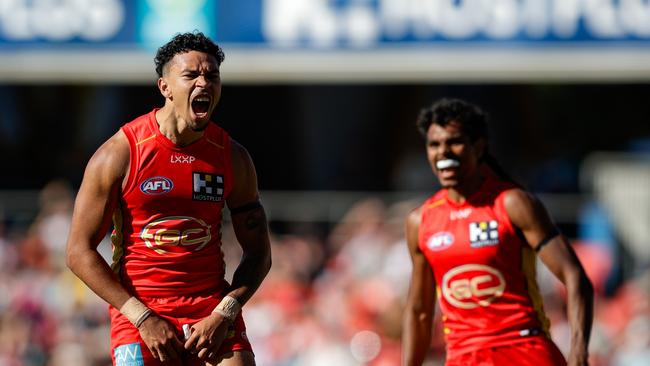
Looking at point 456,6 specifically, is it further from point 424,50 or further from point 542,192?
point 542,192

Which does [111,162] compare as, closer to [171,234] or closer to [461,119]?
[171,234]

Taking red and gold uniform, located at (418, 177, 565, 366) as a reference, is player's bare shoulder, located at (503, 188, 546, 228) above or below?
above

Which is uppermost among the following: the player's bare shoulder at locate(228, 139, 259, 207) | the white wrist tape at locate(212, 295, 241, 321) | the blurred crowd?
the player's bare shoulder at locate(228, 139, 259, 207)

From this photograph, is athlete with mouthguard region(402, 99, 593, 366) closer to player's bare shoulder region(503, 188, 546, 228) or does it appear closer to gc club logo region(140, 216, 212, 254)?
player's bare shoulder region(503, 188, 546, 228)

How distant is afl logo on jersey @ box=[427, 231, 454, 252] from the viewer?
7504 mm

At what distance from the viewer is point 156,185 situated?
648 cm

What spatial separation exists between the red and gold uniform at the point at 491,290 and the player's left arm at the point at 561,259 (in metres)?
0.09

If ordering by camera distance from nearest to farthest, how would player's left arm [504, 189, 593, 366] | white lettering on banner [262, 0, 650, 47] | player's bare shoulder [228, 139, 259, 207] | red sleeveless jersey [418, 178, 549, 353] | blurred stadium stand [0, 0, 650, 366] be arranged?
1. player's bare shoulder [228, 139, 259, 207]
2. player's left arm [504, 189, 593, 366]
3. red sleeveless jersey [418, 178, 549, 353]
4. blurred stadium stand [0, 0, 650, 366]
5. white lettering on banner [262, 0, 650, 47]

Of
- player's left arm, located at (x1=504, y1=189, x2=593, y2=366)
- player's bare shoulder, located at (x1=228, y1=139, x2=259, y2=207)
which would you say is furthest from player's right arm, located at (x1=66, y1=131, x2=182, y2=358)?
player's left arm, located at (x1=504, y1=189, x2=593, y2=366)

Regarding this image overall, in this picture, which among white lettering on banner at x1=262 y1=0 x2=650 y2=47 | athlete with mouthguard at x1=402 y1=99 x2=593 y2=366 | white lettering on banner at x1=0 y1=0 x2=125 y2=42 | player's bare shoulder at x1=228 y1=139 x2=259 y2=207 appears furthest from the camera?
white lettering on banner at x1=0 y1=0 x2=125 y2=42

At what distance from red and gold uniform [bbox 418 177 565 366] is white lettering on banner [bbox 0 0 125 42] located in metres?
10.7

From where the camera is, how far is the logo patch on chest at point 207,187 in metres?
6.55

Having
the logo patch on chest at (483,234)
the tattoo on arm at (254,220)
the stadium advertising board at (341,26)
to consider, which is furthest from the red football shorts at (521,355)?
the stadium advertising board at (341,26)

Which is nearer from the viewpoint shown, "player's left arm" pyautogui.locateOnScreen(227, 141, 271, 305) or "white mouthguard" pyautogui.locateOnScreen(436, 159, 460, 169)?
"player's left arm" pyautogui.locateOnScreen(227, 141, 271, 305)
